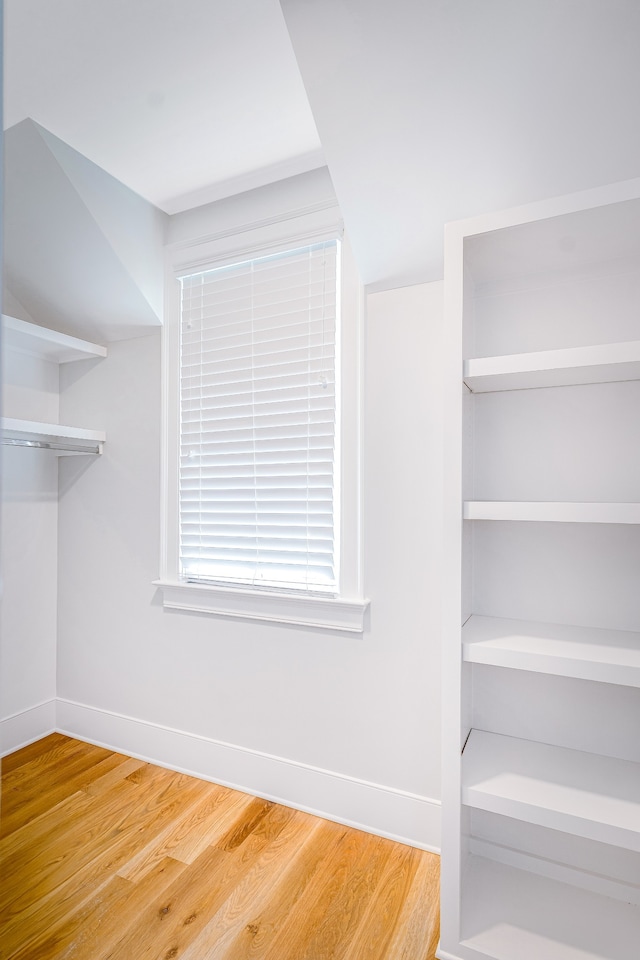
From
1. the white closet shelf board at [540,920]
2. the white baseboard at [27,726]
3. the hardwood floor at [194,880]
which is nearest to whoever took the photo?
the white closet shelf board at [540,920]

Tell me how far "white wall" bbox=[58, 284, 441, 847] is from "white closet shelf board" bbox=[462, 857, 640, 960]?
30 centimetres

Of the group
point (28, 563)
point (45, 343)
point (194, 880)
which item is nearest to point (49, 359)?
point (45, 343)

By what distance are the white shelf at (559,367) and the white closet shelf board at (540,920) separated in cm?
137

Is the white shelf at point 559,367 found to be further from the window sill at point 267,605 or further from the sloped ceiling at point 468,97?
the window sill at point 267,605

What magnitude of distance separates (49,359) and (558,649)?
99.0 inches

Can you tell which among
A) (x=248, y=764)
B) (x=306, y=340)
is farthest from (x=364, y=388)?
(x=248, y=764)

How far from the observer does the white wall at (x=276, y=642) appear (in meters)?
1.79

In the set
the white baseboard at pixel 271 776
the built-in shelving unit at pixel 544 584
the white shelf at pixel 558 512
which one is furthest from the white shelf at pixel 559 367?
the white baseboard at pixel 271 776

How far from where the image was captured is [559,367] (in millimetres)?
1278

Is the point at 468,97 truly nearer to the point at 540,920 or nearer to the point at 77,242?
the point at 77,242

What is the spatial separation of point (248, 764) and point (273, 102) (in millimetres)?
2297

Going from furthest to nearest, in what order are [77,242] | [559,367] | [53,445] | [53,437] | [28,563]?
[28,563] < [53,437] < [53,445] < [77,242] < [559,367]

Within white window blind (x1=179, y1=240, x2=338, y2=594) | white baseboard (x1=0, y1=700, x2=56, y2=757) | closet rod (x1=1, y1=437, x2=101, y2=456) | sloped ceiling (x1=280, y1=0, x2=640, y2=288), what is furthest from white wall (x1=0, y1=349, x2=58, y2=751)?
sloped ceiling (x1=280, y1=0, x2=640, y2=288)

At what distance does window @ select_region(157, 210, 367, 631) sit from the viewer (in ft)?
6.34
